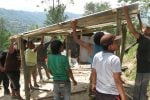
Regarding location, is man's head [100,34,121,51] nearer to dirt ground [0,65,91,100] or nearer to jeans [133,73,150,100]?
jeans [133,73,150,100]

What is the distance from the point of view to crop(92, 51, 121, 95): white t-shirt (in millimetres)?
5547

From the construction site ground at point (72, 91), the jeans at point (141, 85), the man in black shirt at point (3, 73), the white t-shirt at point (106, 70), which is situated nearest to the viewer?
the white t-shirt at point (106, 70)

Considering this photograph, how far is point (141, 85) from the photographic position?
7.54 m

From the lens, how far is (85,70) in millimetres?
18266

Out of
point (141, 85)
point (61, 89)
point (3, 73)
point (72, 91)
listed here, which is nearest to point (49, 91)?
point (72, 91)

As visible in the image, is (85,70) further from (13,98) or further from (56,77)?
(56,77)

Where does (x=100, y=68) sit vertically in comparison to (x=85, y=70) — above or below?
above

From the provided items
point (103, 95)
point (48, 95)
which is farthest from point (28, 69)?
point (103, 95)

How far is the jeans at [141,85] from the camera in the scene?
7.44 m

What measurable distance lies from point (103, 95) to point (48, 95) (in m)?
6.11

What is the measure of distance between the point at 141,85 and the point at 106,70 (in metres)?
2.07

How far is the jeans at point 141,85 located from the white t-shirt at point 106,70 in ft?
5.99

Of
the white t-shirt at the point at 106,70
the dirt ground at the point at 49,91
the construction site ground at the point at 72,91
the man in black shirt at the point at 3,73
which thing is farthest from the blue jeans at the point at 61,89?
the man in black shirt at the point at 3,73

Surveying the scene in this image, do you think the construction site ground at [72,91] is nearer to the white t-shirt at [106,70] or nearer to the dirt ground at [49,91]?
the dirt ground at [49,91]
